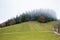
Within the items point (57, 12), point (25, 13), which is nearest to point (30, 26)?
point (25, 13)

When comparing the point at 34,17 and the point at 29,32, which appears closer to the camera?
the point at 29,32

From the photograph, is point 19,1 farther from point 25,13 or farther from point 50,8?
point 50,8

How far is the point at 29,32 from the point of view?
3.49 metres

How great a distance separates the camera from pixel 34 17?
361 cm

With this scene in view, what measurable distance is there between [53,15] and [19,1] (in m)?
1.22

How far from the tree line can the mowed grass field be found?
0.12 m

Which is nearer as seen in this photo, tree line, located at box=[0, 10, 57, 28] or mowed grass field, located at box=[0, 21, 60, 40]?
mowed grass field, located at box=[0, 21, 60, 40]

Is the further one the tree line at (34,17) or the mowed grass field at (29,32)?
the tree line at (34,17)

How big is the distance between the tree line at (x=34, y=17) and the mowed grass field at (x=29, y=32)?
12 centimetres

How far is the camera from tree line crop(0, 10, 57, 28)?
3500mm

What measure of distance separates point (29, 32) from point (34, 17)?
0.52 metres

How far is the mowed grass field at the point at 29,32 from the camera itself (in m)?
3.37

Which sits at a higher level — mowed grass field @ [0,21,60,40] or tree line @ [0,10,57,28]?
tree line @ [0,10,57,28]

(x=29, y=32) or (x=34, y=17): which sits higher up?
(x=34, y=17)
